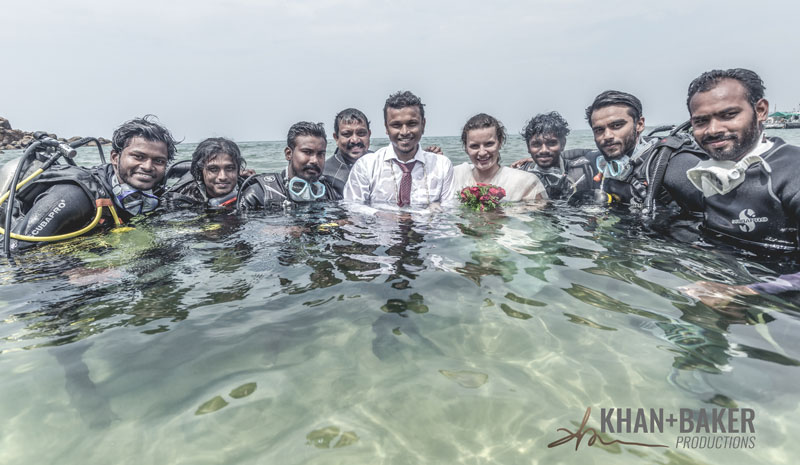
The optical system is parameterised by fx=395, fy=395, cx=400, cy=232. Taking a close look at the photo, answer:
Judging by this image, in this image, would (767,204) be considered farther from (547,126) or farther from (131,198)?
(131,198)

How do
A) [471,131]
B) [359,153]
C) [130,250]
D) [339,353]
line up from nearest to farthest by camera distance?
[339,353]
[130,250]
[471,131]
[359,153]

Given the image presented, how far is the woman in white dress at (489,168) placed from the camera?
6.59 metres

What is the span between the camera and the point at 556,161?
8453 mm

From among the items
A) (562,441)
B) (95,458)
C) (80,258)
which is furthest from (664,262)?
(80,258)

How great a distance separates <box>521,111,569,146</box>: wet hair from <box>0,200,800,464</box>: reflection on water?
4.33 m

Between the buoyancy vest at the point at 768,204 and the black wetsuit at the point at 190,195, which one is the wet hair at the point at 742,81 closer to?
Result: the buoyancy vest at the point at 768,204

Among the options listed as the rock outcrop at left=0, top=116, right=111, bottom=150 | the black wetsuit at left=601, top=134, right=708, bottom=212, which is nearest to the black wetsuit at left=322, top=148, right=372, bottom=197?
the black wetsuit at left=601, top=134, right=708, bottom=212

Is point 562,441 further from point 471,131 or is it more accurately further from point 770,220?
point 471,131

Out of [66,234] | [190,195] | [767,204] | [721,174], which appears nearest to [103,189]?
[66,234]

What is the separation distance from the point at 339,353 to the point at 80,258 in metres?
3.84

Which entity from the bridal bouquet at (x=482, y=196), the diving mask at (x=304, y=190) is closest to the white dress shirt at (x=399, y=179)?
the bridal bouquet at (x=482, y=196)

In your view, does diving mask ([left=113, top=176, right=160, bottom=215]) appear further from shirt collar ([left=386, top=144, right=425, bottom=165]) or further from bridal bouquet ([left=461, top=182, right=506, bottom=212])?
bridal bouquet ([left=461, top=182, right=506, bottom=212])

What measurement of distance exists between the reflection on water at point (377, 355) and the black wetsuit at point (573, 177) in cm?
387

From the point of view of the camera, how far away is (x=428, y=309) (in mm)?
3068
